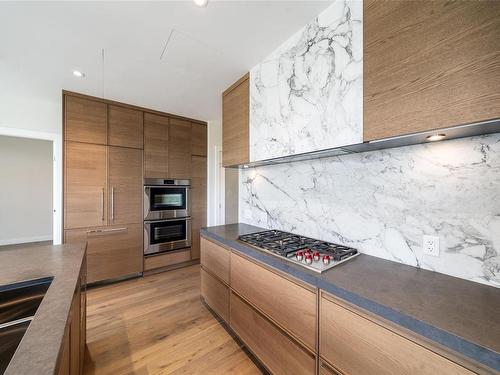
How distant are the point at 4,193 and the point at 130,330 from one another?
5.36 meters

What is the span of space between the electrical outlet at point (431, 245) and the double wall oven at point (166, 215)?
3220 millimetres

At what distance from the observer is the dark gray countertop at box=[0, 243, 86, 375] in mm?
542

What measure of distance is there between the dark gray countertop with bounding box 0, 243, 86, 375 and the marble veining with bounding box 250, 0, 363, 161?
1506 millimetres

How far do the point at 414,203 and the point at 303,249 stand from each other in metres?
0.72

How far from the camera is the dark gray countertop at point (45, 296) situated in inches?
21.4

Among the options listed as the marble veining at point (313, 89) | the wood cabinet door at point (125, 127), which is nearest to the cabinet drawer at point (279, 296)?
the marble veining at point (313, 89)

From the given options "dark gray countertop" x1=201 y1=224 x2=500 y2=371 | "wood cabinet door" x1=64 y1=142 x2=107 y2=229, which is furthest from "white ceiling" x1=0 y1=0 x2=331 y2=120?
"dark gray countertop" x1=201 y1=224 x2=500 y2=371

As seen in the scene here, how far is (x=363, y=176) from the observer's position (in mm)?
1471

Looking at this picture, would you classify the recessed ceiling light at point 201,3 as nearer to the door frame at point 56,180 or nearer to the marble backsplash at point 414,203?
the marble backsplash at point 414,203

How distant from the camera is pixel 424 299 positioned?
878mm

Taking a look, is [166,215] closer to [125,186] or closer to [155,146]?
[125,186]

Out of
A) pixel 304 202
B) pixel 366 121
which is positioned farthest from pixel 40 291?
pixel 366 121

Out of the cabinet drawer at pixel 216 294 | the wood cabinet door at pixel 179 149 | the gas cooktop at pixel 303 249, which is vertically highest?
the wood cabinet door at pixel 179 149

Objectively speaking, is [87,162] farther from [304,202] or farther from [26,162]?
[26,162]
